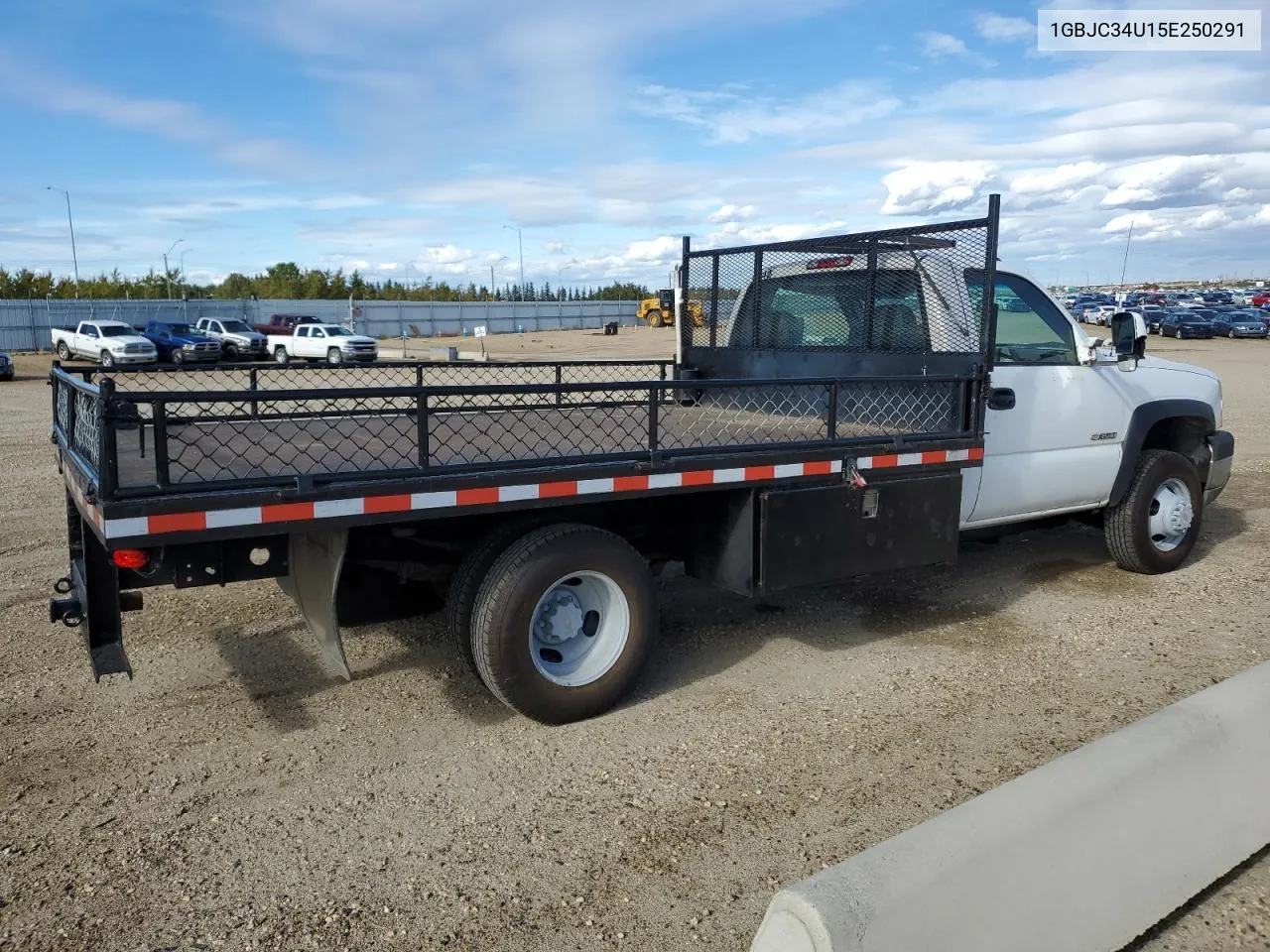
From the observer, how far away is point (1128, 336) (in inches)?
242

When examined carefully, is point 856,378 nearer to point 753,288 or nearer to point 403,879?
point 753,288

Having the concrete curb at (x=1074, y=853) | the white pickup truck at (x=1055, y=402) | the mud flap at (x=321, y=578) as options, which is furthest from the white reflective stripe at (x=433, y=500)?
the white pickup truck at (x=1055, y=402)

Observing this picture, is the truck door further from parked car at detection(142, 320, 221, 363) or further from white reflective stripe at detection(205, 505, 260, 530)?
parked car at detection(142, 320, 221, 363)

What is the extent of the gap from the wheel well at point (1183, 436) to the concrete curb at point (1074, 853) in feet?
12.0

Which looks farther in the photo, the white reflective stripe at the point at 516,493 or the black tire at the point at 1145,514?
the black tire at the point at 1145,514

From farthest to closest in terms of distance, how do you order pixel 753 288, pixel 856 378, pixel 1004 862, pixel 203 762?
pixel 753 288 < pixel 856 378 < pixel 203 762 < pixel 1004 862

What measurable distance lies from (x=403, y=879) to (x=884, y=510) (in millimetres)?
2771

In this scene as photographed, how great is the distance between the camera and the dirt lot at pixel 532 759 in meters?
3.09

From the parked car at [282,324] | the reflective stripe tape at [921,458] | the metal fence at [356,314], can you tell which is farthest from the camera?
the metal fence at [356,314]

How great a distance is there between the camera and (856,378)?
475cm

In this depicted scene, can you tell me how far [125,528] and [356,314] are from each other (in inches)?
1982

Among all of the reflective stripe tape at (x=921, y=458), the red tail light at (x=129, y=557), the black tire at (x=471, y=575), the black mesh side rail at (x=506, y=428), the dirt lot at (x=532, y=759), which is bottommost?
the dirt lot at (x=532, y=759)

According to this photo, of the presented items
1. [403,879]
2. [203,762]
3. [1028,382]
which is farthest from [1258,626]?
[203,762]

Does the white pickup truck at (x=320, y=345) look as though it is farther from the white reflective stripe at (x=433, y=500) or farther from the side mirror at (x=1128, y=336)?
the white reflective stripe at (x=433, y=500)
